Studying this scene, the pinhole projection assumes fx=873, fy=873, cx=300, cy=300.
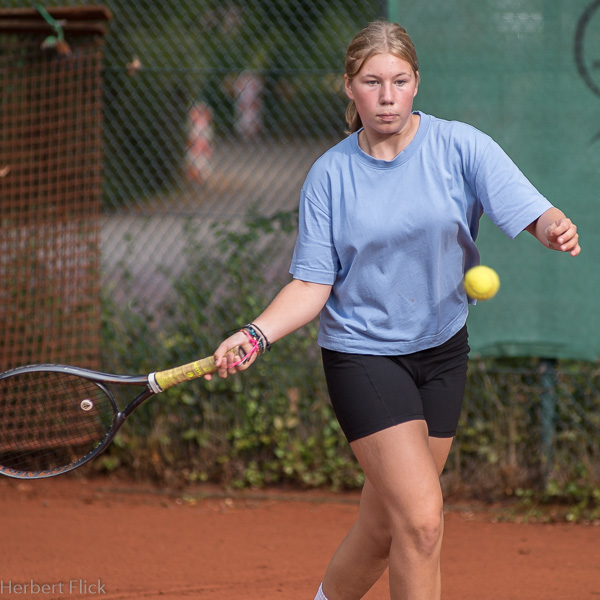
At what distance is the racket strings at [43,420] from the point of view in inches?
175

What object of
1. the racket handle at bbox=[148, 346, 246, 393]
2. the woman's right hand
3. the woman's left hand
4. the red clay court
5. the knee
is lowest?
the red clay court

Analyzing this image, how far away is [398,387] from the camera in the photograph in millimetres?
2504

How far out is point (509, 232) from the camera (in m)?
2.42

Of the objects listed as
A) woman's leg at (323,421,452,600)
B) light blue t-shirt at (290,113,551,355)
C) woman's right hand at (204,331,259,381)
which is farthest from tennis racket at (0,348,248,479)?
woman's leg at (323,421,452,600)

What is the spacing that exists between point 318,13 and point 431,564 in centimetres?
352

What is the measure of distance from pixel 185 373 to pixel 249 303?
2.34 m

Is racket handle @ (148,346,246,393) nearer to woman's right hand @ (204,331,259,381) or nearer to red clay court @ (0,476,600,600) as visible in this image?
woman's right hand @ (204,331,259,381)

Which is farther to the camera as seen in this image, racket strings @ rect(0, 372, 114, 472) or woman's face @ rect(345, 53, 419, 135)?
racket strings @ rect(0, 372, 114, 472)

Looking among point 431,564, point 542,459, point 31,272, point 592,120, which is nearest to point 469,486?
point 542,459

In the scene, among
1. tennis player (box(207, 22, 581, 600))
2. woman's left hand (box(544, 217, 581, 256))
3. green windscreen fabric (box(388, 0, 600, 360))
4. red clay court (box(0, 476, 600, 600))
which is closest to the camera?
woman's left hand (box(544, 217, 581, 256))

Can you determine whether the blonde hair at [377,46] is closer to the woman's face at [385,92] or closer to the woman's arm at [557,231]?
the woman's face at [385,92]

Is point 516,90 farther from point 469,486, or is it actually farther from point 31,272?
point 31,272

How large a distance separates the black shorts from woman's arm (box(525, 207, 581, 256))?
45 centimetres

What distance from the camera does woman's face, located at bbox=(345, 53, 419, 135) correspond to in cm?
245
